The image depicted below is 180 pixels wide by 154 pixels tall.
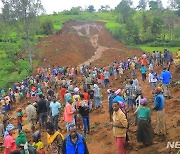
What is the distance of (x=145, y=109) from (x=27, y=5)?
86.4 ft

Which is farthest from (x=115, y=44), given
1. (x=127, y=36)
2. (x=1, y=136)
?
(x=1, y=136)

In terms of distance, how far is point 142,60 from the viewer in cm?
2334

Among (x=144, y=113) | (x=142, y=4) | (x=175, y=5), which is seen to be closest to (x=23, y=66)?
(x=144, y=113)

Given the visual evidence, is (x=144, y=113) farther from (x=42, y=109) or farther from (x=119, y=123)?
(x=42, y=109)

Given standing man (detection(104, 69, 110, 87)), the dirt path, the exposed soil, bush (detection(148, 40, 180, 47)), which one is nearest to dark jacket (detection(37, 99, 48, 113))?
the exposed soil

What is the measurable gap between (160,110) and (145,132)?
0.88 m

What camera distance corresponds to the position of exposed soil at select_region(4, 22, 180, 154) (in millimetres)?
8783

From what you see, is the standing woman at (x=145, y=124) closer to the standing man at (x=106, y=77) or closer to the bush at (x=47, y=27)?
the standing man at (x=106, y=77)

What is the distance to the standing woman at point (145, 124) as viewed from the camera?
25.4ft

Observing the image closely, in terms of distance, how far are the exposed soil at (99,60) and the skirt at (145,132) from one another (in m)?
0.20

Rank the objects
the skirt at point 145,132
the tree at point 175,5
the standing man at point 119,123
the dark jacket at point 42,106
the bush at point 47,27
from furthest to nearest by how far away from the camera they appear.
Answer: the tree at point 175,5 → the bush at point 47,27 → the dark jacket at point 42,106 → the skirt at point 145,132 → the standing man at point 119,123

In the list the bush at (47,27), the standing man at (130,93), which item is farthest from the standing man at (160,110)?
the bush at (47,27)

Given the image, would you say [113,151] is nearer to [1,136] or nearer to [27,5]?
[1,136]

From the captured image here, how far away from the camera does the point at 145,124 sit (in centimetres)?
774
